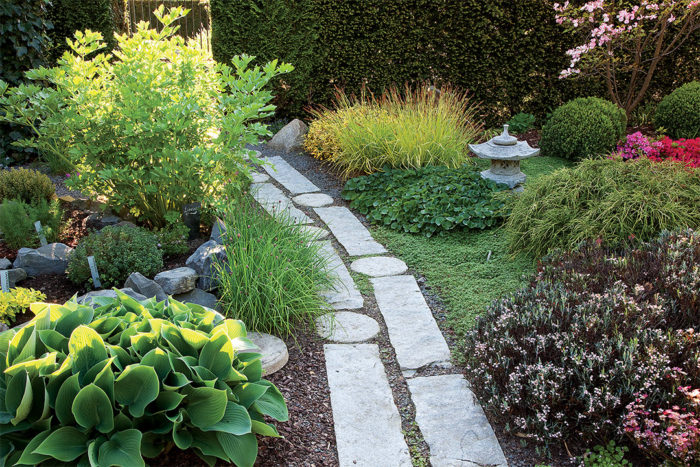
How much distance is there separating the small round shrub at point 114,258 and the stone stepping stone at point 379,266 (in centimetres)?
135

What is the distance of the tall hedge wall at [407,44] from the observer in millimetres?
7430

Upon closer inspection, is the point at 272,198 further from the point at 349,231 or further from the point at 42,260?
the point at 42,260


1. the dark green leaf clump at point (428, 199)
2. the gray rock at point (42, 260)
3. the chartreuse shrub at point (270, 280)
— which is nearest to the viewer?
the chartreuse shrub at point (270, 280)

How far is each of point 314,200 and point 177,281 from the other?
7.78 ft

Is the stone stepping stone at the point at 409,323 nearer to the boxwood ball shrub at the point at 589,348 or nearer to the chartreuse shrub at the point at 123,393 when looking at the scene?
the boxwood ball shrub at the point at 589,348

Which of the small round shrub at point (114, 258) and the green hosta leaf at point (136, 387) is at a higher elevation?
the green hosta leaf at point (136, 387)

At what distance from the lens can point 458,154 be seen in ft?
19.4

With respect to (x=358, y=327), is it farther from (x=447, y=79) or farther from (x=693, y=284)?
(x=447, y=79)

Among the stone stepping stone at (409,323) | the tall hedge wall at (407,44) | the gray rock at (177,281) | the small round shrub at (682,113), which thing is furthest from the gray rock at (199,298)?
the small round shrub at (682,113)

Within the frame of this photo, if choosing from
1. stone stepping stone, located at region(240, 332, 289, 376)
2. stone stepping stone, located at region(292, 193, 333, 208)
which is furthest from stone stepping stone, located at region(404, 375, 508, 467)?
stone stepping stone, located at region(292, 193, 333, 208)

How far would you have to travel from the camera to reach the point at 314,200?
5523 mm

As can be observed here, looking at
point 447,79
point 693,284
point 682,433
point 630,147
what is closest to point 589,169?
point 693,284

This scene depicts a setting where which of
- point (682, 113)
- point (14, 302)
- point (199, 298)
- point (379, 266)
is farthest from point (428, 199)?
point (682, 113)

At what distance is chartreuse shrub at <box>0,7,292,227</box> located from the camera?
12.1 feet
